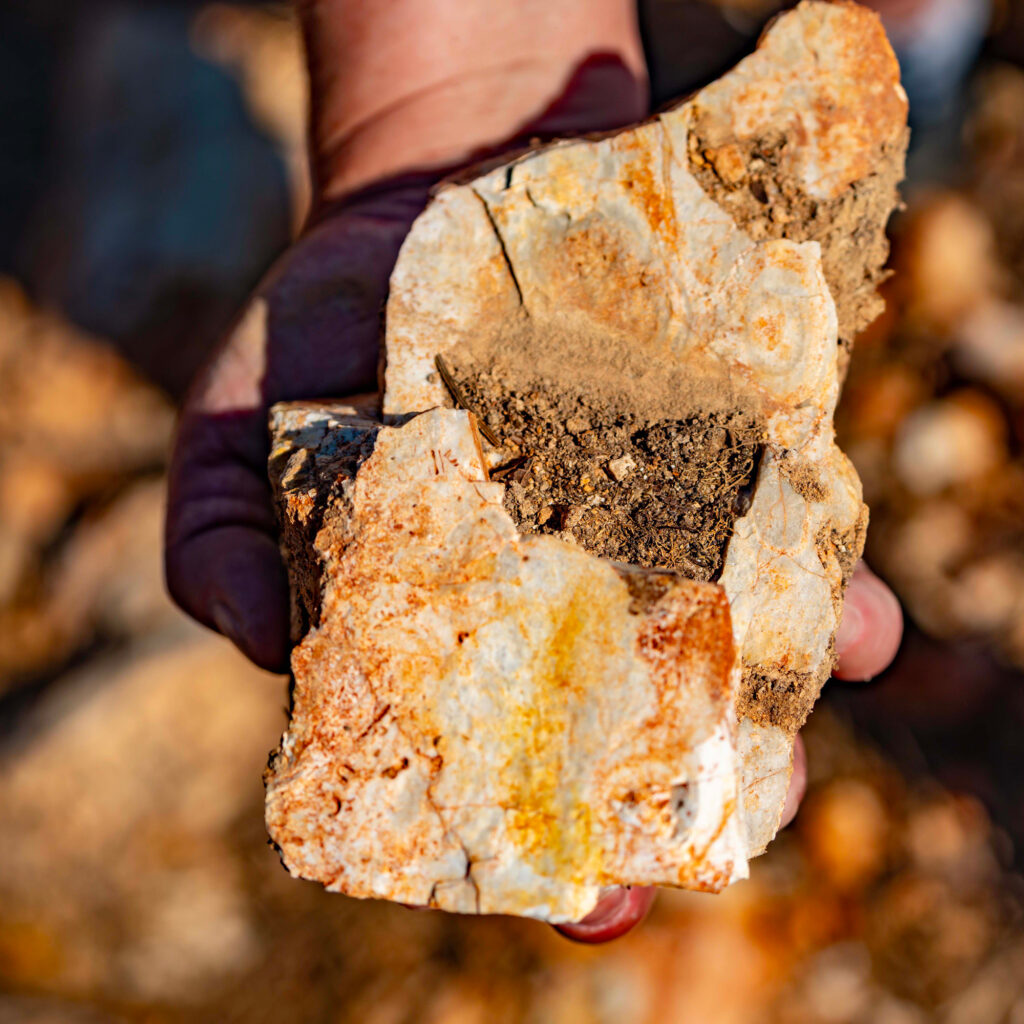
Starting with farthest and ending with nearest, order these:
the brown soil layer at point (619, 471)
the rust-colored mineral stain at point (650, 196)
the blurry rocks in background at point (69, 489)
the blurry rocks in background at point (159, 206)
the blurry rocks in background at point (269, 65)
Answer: the blurry rocks in background at point (269, 65)
the blurry rocks in background at point (159, 206)
the blurry rocks in background at point (69, 489)
the rust-colored mineral stain at point (650, 196)
the brown soil layer at point (619, 471)

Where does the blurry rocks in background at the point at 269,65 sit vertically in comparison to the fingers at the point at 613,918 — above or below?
above

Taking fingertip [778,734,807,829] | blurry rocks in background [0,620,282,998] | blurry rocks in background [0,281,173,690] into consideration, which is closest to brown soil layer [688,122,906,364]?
fingertip [778,734,807,829]

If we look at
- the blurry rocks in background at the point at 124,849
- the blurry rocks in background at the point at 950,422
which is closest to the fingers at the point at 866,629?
the blurry rocks in background at the point at 950,422

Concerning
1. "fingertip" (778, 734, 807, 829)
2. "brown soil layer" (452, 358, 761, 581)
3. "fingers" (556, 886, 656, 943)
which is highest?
"brown soil layer" (452, 358, 761, 581)

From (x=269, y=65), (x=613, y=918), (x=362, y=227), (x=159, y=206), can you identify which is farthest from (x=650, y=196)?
(x=269, y=65)

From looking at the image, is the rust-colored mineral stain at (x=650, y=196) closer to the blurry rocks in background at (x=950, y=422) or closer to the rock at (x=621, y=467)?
the rock at (x=621, y=467)

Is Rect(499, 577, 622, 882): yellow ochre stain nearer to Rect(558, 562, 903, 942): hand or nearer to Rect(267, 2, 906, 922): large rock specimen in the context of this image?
Rect(267, 2, 906, 922): large rock specimen

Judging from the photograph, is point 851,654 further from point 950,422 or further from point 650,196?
point 950,422
